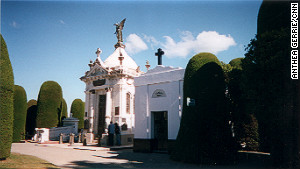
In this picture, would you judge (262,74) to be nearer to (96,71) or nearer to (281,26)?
(281,26)

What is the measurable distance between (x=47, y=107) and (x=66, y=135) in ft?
15.3

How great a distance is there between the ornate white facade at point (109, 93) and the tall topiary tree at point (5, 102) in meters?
10.9

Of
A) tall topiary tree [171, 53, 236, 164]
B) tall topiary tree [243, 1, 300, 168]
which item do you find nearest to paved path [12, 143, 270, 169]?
tall topiary tree [171, 53, 236, 164]

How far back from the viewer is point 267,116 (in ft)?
24.6

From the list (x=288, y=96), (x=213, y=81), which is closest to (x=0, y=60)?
(x=213, y=81)

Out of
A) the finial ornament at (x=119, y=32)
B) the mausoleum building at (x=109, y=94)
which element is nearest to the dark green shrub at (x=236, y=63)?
the mausoleum building at (x=109, y=94)

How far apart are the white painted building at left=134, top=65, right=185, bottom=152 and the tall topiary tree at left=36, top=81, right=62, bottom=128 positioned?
14110mm

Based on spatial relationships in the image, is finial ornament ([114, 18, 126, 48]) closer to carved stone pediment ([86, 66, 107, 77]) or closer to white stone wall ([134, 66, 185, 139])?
carved stone pediment ([86, 66, 107, 77])

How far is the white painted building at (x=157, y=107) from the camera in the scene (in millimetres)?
11953

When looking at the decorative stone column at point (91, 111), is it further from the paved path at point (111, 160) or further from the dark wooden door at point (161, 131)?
the dark wooden door at point (161, 131)

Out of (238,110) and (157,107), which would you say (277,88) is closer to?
(238,110)

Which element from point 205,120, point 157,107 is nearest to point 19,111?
point 157,107

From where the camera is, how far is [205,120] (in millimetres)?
8781

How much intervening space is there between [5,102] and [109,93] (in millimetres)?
11522
